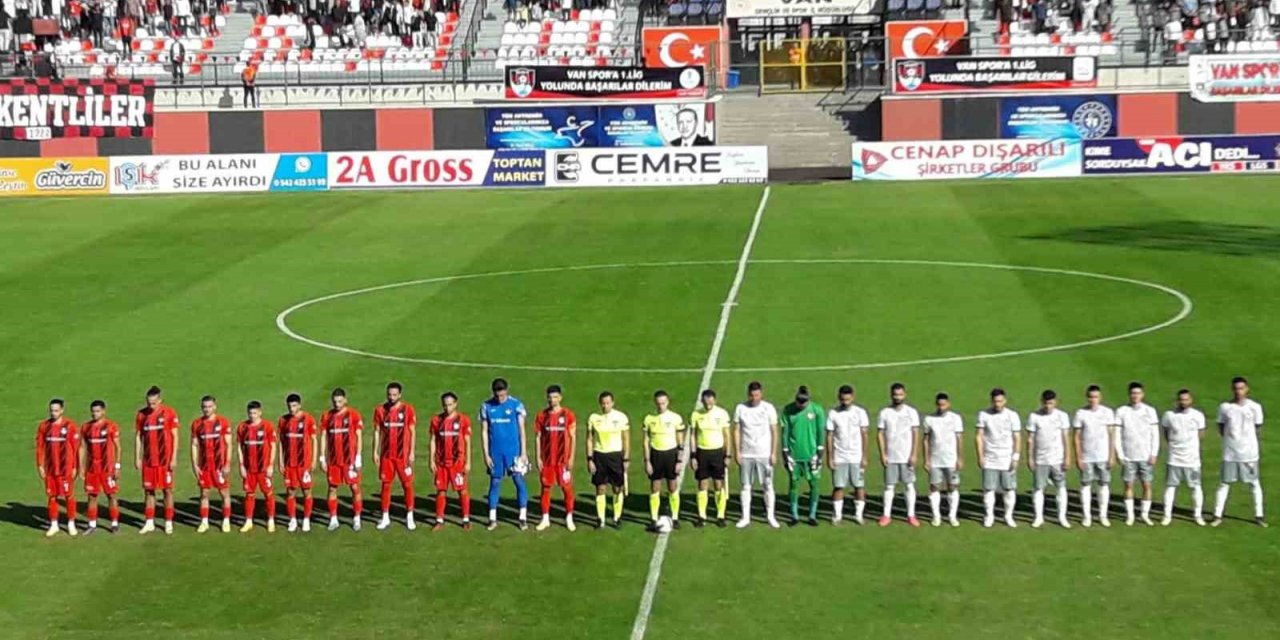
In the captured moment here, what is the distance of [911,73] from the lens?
62094 millimetres

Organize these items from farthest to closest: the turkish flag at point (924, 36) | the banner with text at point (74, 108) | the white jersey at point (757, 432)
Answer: the turkish flag at point (924, 36) → the banner with text at point (74, 108) → the white jersey at point (757, 432)

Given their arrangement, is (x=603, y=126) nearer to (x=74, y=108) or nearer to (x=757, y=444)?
(x=74, y=108)

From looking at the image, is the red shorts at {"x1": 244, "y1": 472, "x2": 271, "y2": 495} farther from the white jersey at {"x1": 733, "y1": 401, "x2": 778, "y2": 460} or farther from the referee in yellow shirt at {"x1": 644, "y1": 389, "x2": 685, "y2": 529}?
the white jersey at {"x1": 733, "y1": 401, "x2": 778, "y2": 460}

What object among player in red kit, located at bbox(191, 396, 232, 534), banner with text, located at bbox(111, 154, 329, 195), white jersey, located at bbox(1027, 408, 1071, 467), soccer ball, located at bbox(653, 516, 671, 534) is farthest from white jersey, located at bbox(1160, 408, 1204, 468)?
banner with text, located at bbox(111, 154, 329, 195)

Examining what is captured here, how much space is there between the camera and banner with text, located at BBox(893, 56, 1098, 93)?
201 ft

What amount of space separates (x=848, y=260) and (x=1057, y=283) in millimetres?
5280

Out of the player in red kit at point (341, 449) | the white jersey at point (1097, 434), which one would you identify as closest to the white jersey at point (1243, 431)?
the white jersey at point (1097, 434)

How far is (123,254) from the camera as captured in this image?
140 feet

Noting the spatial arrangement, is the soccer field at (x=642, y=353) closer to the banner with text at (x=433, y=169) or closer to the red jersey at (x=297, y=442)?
the red jersey at (x=297, y=442)

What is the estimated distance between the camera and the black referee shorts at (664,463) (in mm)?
20078

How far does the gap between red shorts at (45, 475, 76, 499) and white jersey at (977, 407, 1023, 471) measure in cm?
1012

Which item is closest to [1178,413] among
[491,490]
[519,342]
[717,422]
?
[717,422]

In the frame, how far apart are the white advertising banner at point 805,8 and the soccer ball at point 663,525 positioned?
2077 inches

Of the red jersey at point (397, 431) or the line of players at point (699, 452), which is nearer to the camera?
the line of players at point (699, 452)
